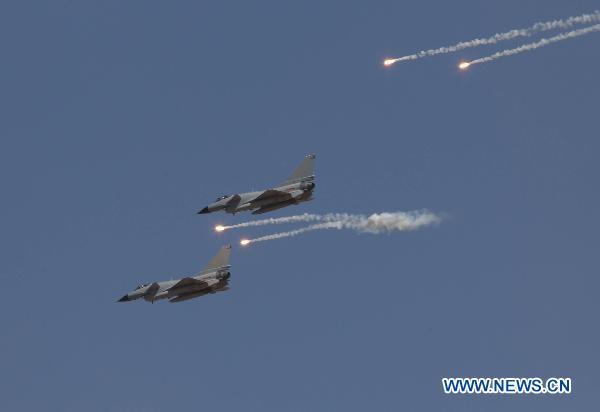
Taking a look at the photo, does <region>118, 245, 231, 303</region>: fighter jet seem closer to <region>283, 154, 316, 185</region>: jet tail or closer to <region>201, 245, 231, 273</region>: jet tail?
<region>201, 245, 231, 273</region>: jet tail

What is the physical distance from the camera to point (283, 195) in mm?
153750

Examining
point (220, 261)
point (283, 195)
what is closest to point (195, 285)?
point (220, 261)

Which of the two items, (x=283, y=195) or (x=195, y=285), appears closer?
(x=283, y=195)

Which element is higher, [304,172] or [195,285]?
[304,172]

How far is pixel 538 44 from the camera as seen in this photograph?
147 metres

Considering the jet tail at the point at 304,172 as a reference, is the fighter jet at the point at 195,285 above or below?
below

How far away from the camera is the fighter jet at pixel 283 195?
153875 mm

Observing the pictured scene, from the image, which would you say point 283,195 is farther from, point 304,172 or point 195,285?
point 195,285

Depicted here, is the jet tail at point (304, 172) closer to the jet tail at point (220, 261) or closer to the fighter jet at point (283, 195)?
the fighter jet at point (283, 195)

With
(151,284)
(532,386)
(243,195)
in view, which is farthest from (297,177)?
(532,386)

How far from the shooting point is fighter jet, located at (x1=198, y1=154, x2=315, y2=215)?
153875mm

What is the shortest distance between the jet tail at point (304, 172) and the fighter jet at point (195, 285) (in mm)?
11529

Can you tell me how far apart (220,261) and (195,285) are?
4.26m

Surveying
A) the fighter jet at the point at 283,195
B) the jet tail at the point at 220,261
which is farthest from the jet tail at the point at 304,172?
the jet tail at the point at 220,261
